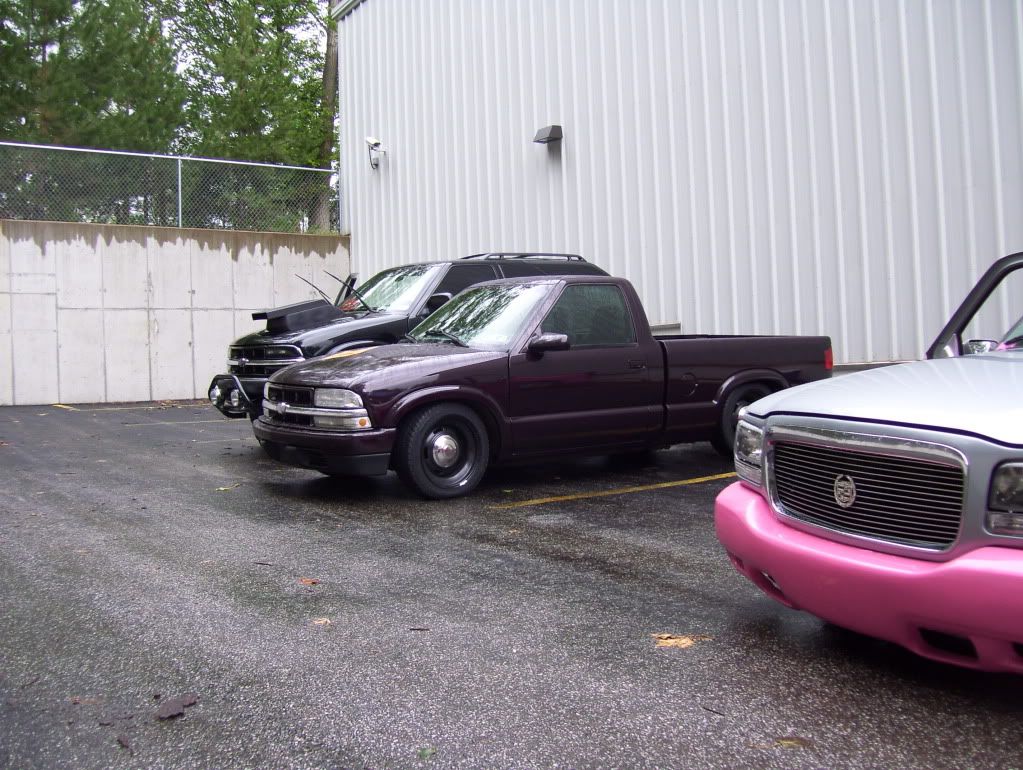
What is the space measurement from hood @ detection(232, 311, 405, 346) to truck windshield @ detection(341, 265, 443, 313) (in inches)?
14.3

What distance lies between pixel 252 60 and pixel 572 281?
2324 centimetres

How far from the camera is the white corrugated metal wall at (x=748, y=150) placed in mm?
9570

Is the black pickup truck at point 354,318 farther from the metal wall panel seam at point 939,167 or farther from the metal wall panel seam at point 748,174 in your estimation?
the metal wall panel seam at point 939,167

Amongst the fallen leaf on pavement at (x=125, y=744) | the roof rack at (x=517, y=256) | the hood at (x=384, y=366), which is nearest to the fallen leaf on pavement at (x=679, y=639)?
the fallen leaf on pavement at (x=125, y=744)

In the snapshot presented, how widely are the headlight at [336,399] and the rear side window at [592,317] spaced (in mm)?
1654

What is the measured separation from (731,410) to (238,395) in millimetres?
4580

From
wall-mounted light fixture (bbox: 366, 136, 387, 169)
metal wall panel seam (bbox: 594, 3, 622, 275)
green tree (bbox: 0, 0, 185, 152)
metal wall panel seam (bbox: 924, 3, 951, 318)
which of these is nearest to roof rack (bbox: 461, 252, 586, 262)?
metal wall panel seam (bbox: 594, 3, 622, 275)

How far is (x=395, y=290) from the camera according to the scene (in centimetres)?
1027

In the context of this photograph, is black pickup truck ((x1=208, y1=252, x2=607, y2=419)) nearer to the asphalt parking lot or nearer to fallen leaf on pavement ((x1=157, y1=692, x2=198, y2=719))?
the asphalt parking lot

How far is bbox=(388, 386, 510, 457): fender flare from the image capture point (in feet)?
21.5

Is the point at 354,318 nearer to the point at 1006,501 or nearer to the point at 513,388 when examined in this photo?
the point at 513,388

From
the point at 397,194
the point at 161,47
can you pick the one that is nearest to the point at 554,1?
the point at 397,194

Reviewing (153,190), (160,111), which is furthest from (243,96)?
(153,190)

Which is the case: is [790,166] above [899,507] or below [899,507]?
above
